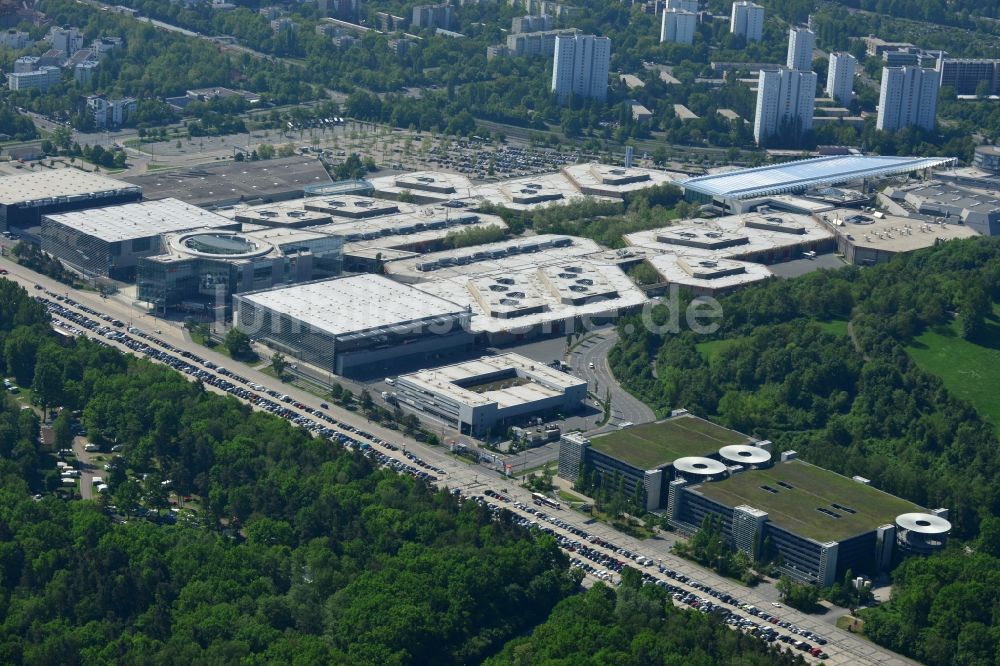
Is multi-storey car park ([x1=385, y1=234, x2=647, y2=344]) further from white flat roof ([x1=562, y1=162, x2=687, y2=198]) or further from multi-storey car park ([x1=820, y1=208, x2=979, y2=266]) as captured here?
multi-storey car park ([x1=820, y1=208, x2=979, y2=266])

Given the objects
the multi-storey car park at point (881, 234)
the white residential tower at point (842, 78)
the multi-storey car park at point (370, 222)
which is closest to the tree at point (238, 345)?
the multi-storey car park at point (370, 222)

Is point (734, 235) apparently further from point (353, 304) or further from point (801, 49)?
point (801, 49)

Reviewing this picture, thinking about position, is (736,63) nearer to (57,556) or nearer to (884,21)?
(884,21)

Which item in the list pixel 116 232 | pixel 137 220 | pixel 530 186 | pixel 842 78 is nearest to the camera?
pixel 116 232

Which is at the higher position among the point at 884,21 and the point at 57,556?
the point at 884,21

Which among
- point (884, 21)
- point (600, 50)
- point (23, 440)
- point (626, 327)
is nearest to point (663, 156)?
point (600, 50)

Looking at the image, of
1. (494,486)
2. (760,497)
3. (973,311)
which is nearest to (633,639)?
(760,497)

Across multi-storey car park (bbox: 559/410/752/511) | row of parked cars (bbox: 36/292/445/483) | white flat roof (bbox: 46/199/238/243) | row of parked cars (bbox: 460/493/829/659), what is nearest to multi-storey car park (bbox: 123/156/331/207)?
white flat roof (bbox: 46/199/238/243)
